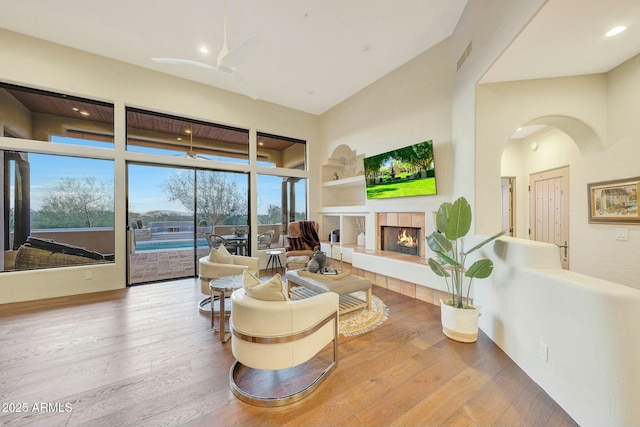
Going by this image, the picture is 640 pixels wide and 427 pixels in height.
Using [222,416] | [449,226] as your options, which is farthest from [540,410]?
[222,416]

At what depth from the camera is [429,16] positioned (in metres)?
3.43

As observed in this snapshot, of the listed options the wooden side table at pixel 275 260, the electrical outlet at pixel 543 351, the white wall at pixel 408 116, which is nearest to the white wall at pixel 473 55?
the white wall at pixel 408 116

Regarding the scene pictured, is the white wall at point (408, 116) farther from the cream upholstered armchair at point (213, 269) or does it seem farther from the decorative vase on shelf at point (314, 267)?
the cream upholstered armchair at point (213, 269)

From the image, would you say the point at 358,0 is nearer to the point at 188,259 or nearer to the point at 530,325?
the point at 530,325

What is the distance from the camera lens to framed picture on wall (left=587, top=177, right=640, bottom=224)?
2.69 meters

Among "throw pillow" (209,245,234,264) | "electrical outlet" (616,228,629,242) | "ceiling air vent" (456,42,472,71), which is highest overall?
"ceiling air vent" (456,42,472,71)

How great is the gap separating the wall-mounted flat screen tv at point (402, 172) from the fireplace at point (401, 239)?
2.48 feet

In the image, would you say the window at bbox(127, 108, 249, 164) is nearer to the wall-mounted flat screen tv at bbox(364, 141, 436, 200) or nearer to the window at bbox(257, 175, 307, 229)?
the window at bbox(257, 175, 307, 229)

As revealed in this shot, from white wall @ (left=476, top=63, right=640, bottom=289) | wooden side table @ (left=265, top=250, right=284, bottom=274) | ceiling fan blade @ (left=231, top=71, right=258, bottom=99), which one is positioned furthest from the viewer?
wooden side table @ (left=265, top=250, right=284, bottom=274)

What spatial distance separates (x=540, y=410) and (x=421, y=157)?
3398 millimetres

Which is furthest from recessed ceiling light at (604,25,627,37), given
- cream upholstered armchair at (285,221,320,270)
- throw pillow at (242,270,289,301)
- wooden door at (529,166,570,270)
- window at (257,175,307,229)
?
window at (257,175,307,229)

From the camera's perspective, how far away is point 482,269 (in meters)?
2.55

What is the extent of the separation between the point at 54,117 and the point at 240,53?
4115 millimetres

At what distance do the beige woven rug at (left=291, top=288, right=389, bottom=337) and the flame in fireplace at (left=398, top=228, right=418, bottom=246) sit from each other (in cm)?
142
